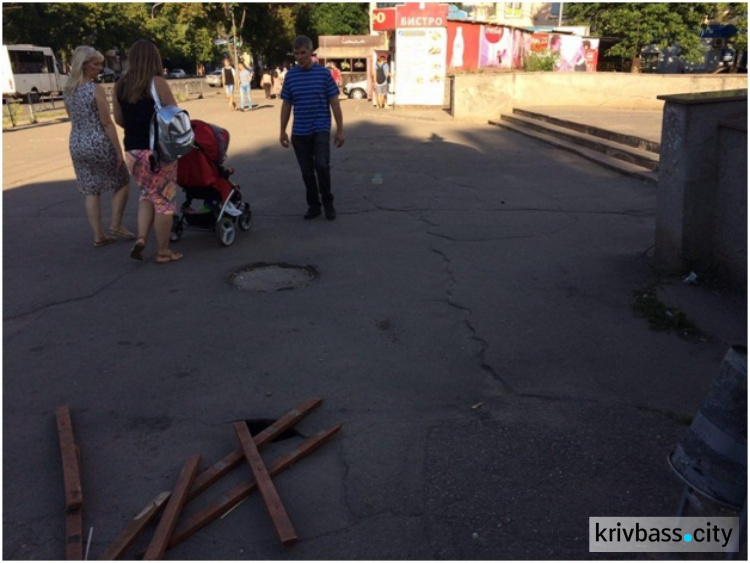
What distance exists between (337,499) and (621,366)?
217 centimetres

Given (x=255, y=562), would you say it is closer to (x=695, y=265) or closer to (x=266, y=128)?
(x=695, y=265)

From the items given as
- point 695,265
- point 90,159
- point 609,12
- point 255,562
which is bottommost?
point 255,562

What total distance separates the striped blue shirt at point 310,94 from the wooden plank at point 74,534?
5.37m

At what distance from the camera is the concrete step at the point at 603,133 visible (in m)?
10.8

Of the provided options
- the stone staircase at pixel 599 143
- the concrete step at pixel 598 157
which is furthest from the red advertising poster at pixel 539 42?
the concrete step at pixel 598 157

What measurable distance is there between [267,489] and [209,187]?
4.29 m

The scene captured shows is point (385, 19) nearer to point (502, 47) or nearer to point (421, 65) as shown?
point (421, 65)

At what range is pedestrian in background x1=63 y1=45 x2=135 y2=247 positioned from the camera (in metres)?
6.25

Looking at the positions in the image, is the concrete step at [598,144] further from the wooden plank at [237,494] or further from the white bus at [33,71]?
the white bus at [33,71]

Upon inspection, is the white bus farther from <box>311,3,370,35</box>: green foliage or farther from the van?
<box>311,3,370,35</box>: green foliage

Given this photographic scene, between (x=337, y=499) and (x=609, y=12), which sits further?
(x=609, y=12)

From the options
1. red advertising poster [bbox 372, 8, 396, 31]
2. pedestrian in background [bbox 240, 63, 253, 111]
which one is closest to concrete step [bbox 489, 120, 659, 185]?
red advertising poster [bbox 372, 8, 396, 31]

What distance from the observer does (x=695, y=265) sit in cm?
553

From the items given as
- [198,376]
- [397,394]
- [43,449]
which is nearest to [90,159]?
[198,376]
